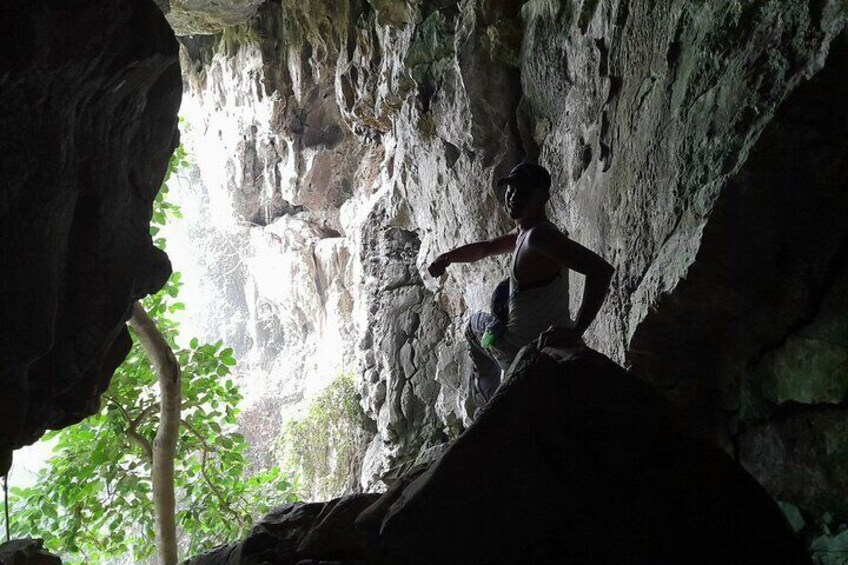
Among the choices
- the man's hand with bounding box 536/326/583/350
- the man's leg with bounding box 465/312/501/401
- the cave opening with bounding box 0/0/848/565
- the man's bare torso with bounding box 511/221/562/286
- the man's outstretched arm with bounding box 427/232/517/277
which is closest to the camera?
the cave opening with bounding box 0/0/848/565

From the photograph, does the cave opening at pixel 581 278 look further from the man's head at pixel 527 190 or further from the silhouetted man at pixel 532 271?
the man's head at pixel 527 190

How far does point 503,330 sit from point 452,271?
4.38 metres

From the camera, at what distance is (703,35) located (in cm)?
336

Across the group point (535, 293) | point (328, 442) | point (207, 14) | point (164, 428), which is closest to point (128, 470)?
point (164, 428)

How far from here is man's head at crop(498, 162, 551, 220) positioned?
11.6 feet

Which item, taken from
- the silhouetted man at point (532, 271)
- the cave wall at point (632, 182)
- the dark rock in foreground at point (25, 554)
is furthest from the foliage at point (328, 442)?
the dark rock in foreground at point (25, 554)

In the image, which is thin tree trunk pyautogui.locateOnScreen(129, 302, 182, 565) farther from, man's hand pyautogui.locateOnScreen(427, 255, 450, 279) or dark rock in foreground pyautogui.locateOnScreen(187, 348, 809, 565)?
dark rock in foreground pyautogui.locateOnScreen(187, 348, 809, 565)

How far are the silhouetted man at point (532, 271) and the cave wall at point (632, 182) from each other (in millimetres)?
493

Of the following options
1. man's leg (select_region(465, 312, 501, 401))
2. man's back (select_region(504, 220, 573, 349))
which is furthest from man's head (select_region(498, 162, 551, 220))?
man's leg (select_region(465, 312, 501, 401))

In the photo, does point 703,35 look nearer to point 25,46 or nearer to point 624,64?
point 624,64

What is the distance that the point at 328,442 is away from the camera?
11156 mm

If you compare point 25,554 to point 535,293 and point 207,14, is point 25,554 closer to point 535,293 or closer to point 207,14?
point 535,293

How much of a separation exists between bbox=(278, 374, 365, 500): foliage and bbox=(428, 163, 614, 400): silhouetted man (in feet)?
24.2

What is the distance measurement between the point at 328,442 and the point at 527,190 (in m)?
8.76
